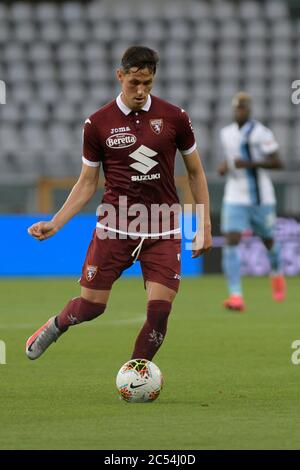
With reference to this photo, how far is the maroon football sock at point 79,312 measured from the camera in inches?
291

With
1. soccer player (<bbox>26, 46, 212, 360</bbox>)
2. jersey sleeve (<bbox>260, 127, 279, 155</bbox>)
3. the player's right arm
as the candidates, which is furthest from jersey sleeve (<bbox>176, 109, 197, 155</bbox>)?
jersey sleeve (<bbox>260, 127, 279, 155</bbox>)

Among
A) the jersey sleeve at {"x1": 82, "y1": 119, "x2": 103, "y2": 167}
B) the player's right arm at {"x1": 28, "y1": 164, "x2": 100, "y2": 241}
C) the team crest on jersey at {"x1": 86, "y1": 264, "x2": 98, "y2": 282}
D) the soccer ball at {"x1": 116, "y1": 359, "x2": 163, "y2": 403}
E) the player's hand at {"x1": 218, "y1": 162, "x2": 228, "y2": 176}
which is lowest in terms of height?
the soccer ball at {"x1": 116, "y1": 359, "x2": 163, "y2": 403}

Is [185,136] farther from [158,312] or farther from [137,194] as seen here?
[158,312]

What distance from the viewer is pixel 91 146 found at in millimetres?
7312

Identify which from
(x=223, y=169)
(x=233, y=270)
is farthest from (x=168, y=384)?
(x=223, y=169)

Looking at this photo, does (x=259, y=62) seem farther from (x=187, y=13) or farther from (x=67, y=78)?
(x=67, y=78)

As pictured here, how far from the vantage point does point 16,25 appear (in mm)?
26328

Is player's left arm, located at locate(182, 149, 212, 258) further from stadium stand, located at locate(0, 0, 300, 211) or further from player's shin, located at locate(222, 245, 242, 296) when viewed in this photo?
stadium stand, located at locate(0, 0, 300, 211)


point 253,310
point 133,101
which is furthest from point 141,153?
point 253,310

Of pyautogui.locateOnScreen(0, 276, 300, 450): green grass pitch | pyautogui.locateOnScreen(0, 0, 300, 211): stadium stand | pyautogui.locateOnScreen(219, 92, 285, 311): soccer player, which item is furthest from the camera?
pyautogui.locateOnScreen(0, 0, 300, 211): stadium stand

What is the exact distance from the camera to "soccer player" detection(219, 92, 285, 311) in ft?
45.8

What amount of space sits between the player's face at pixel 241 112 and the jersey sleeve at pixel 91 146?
6549 millimetres

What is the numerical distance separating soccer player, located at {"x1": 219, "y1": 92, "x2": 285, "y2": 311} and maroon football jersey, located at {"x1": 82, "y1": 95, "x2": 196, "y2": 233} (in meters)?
6.54

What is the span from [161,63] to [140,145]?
1873 cm
